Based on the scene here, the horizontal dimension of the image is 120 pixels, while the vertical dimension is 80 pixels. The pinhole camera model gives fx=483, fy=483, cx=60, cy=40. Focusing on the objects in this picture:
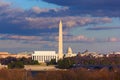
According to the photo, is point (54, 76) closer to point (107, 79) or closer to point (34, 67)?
point (107, 79)

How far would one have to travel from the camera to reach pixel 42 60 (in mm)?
132375

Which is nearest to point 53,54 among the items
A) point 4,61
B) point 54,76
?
point 4,61

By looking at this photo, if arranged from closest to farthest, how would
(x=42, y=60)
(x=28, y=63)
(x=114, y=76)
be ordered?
(x=114, y=76) → (x=28, y=63) → (x=42, y=60)

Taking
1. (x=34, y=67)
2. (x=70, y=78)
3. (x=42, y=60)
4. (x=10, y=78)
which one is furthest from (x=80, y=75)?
(x=42, y=60)

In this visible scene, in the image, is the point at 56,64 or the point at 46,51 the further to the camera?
the point at 46,51

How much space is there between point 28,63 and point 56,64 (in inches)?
380

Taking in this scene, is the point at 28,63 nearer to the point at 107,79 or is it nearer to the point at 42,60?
the point at 42,60

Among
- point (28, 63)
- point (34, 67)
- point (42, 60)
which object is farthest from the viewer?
point (42, 60)

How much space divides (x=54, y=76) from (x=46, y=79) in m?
3.00

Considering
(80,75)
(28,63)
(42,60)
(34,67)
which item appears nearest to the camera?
(80,75)

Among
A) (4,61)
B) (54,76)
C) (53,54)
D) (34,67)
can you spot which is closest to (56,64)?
(34,67)

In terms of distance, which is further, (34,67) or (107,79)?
(34,67)

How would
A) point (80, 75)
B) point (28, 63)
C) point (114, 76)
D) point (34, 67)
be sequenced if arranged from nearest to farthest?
point (114, 76)
point (80, 75)
point (34, 67)
point (28, 63)

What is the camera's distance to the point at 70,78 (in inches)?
2068
